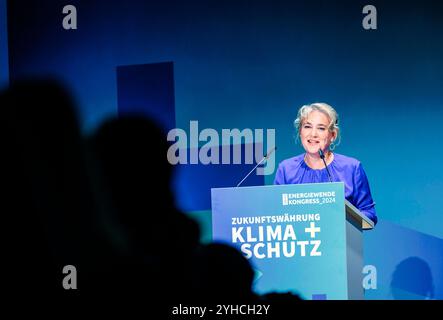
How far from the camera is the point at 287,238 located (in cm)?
480

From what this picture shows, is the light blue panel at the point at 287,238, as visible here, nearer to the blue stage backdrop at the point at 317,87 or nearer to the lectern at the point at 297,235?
the lectern at the point at 297,235

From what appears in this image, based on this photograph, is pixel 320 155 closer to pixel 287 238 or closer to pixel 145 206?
pixel 287 238

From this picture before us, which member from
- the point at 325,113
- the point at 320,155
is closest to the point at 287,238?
the point at 320,155

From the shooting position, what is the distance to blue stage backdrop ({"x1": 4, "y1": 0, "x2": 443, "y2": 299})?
5.11 meters

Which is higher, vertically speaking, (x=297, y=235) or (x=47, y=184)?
(x=47, y=184)

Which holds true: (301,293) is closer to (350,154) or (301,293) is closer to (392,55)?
(350,154)

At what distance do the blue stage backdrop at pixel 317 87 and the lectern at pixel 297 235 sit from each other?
13.3 inches

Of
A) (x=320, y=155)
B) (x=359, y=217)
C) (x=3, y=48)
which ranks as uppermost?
(x=3, y=48)

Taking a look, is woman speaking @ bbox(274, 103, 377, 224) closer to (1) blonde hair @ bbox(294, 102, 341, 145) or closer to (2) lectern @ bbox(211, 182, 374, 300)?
(1) blonde hair @ bbox(294, 102, 341, 145)

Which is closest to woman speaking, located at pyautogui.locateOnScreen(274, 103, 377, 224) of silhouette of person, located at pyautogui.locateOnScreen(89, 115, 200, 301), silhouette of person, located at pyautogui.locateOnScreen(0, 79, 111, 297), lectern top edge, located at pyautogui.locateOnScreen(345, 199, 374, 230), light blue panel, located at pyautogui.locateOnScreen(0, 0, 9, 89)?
lectern top edge, located at pyautogui.locateOnScreen(345, 199, 374, 230)

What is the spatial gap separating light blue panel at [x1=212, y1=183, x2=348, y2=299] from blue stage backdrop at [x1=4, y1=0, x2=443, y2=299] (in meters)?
0.33

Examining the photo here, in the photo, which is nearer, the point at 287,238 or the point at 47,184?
the point at 287,238

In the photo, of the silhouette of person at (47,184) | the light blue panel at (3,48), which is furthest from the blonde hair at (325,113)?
the light blue panel at (3,48)

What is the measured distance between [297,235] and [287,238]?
0.06 meters
